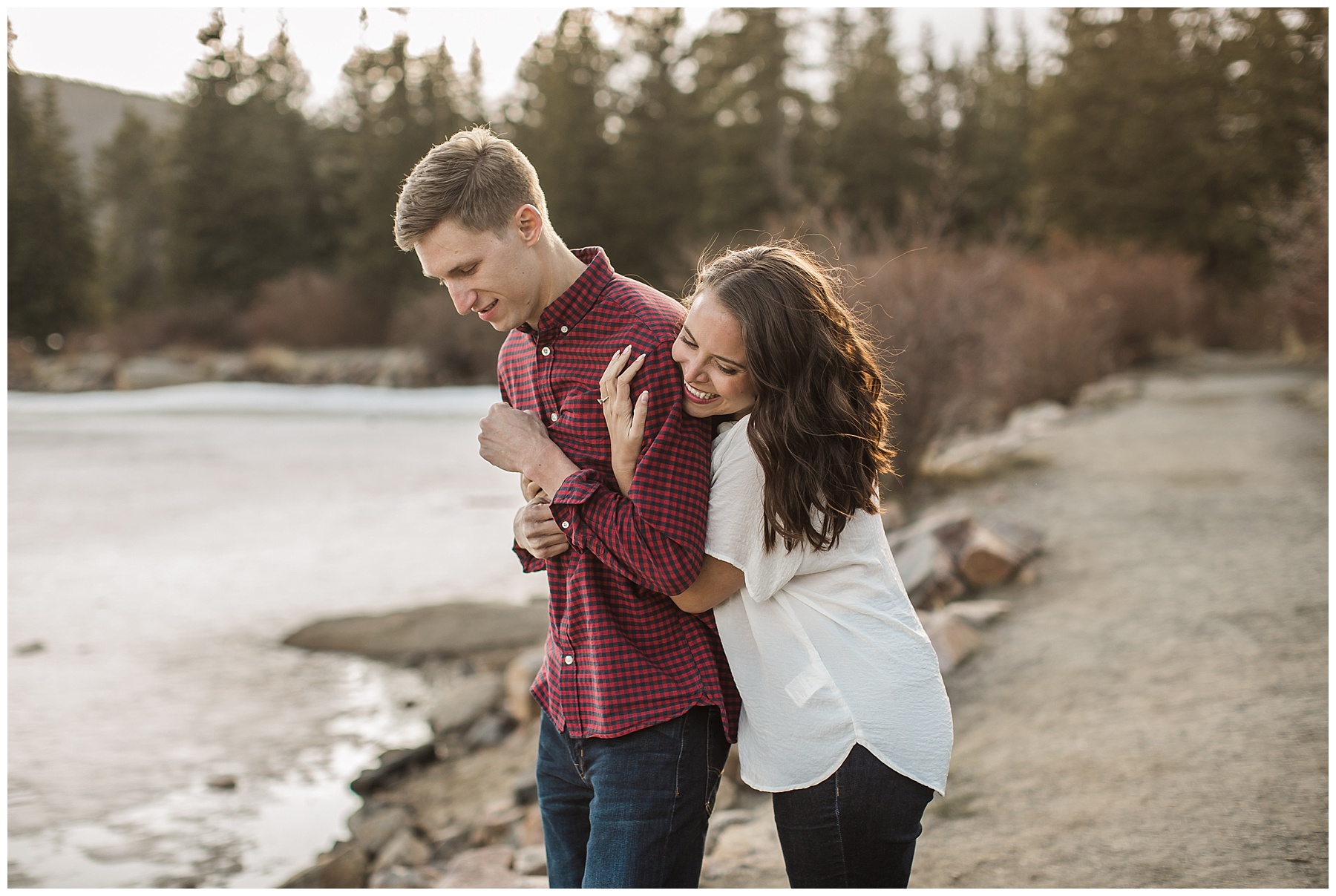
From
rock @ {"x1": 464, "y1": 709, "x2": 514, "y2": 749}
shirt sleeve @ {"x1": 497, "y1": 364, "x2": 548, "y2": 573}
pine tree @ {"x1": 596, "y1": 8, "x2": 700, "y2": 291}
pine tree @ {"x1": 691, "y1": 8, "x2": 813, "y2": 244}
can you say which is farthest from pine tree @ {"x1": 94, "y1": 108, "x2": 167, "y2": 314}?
shirt sleeve @ {"x1": 497, "y1": 364, "x2": 548, "y2": 573}

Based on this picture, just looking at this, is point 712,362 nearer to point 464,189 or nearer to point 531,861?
point 464,189

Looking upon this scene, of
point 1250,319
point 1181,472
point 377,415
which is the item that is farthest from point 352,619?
point 1250,319

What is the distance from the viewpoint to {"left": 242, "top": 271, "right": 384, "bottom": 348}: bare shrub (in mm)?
31875

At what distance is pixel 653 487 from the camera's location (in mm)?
1707

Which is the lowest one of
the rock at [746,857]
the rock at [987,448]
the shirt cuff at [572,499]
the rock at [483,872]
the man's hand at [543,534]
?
the rock at [483,872]

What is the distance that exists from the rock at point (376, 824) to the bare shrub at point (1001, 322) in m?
2.62

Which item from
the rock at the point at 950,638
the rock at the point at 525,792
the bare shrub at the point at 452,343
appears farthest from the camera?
the bare shrub at the point at 452,343

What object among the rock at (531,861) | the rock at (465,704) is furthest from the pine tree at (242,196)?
the rock at (531,861)

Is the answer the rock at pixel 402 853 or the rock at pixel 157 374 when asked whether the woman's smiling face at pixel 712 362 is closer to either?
the rock at pixel 402 853

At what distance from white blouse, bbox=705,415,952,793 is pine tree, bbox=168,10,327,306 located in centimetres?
3667

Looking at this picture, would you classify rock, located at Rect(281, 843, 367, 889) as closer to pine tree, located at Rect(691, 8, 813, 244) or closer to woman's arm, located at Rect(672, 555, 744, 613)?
woman's arm, located at Rect(672, 555, 744, 613)

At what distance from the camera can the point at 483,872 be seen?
12.2 feet

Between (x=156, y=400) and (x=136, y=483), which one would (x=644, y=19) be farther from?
(x=136, y=483)

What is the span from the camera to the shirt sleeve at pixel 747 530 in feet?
5.57
